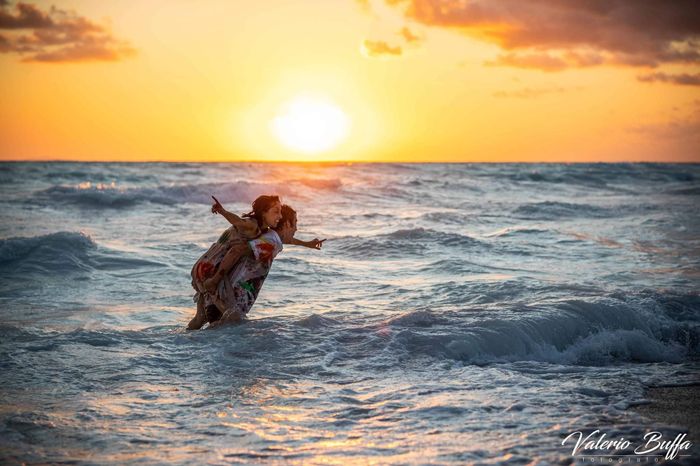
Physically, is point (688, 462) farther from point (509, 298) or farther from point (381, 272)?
point (381, 272)

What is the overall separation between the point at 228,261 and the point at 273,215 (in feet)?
2.15

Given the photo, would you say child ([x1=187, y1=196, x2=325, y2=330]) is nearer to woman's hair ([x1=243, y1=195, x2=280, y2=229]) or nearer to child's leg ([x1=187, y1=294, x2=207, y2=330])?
woman's hair ([x1=243, y1=195, x2=280, y2=229])

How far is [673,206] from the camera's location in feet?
87.5

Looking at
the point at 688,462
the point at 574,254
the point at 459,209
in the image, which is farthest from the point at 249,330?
the point at 459,209

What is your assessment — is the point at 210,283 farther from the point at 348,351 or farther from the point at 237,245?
the point at 348,351

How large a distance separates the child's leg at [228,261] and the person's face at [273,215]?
324 millimetres

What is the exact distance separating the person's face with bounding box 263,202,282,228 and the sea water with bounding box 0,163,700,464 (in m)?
1.10

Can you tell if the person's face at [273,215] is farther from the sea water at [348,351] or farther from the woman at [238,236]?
the sea water at [348,351]

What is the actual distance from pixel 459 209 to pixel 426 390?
21.0 meters

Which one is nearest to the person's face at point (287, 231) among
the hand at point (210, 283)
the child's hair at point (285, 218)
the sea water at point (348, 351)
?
the child's hair at point (285, 218)

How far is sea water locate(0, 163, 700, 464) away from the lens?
4.07 meters

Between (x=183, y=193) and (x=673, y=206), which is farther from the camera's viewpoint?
(x=183, y=193)

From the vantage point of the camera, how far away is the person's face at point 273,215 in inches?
264

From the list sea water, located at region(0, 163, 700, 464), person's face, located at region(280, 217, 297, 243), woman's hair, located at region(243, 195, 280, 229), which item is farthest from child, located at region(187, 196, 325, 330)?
sea water, located at region(0, 163, 700, 464)
